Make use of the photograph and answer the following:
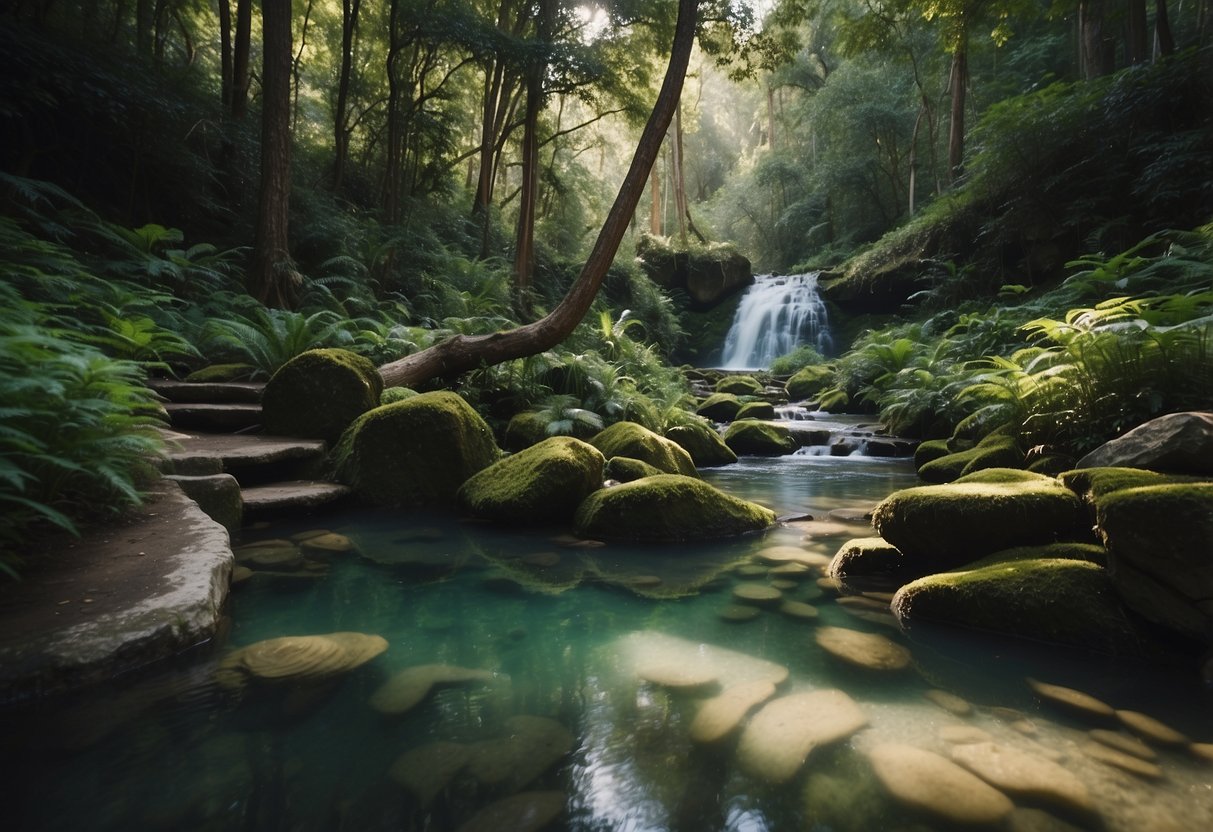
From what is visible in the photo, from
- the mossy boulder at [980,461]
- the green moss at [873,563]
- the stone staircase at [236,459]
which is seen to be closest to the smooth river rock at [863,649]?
the green moss at [873,563]

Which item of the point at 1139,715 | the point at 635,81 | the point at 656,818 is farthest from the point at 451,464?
the point at 635,81

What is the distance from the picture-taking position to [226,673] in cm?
203

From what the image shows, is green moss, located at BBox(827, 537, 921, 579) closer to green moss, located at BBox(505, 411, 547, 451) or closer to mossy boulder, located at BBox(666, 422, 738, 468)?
green moss, located at BBox(505, 411, 547, 451)

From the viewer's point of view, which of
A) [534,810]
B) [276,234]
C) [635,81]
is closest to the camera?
[534,810]

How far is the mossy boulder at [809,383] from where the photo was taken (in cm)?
1365

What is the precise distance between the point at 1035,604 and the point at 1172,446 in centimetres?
122

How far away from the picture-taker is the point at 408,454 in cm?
479

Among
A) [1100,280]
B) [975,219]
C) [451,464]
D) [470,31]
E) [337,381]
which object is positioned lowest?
[451,464]

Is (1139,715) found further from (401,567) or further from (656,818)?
(401,567)

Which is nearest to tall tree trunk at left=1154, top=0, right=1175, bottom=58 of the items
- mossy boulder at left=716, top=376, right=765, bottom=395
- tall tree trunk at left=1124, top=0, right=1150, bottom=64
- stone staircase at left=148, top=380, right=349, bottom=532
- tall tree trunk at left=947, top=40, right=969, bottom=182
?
tall tree trunk at left=1124, top=0, right=1150, bottom=64

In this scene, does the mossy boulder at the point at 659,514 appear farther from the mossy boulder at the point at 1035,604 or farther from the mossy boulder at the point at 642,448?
the mossy boulder at the point at 1035,604

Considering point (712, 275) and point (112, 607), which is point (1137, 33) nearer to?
point (712, 275)

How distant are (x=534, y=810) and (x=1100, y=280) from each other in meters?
9.96

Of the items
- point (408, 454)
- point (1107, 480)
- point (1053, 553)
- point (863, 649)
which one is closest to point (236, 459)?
point (408, 454)
